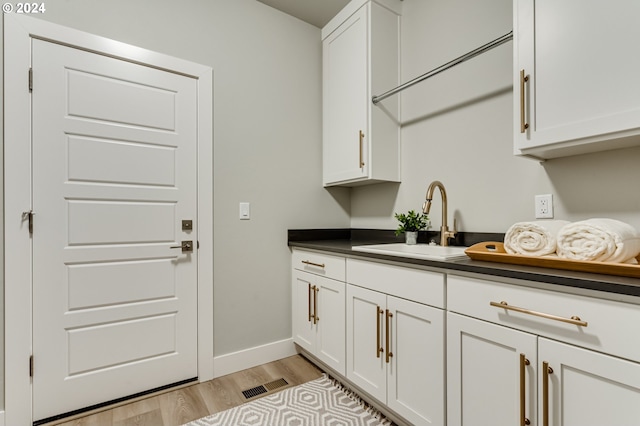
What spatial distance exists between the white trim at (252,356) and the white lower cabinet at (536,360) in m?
1.36

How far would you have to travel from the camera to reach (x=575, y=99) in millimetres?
1162

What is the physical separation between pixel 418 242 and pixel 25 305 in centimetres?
221

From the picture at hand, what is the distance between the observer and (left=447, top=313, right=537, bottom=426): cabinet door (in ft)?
3.36

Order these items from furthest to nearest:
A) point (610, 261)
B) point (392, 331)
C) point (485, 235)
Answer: point (485, 235) < point (392, 331) < point (610, 261)

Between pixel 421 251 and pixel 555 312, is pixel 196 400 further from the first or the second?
pixel 555 312

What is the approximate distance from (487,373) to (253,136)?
1.92 meters

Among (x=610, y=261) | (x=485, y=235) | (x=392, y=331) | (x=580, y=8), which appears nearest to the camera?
(x=610, y=261)

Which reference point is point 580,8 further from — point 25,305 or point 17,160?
point 25,305

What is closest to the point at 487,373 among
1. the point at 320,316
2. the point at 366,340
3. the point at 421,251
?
the point at 366,340

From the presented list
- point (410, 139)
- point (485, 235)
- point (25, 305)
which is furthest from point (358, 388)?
point (25, 305)

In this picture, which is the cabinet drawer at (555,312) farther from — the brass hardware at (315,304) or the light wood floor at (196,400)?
the light wood floor at (196,400)

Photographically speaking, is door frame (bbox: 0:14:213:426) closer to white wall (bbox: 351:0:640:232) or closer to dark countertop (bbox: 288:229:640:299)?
dark countertop (bbox: 288:229:640:299)

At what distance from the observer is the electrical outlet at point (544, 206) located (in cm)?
148

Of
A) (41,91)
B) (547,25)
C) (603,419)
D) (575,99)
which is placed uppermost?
(547,25)
